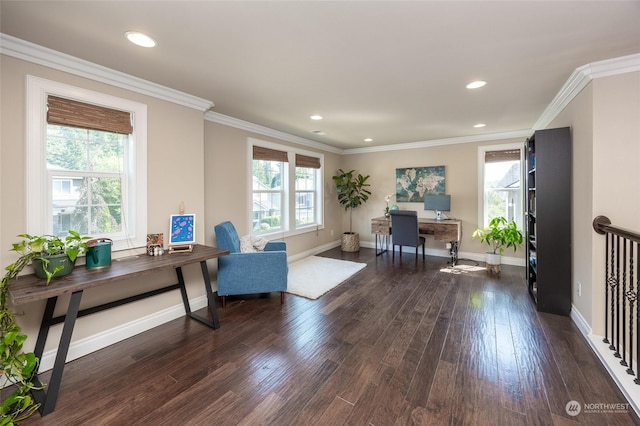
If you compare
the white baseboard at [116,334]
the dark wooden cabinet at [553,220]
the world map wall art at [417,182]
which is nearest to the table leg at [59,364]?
the white baseboard at [116,334]

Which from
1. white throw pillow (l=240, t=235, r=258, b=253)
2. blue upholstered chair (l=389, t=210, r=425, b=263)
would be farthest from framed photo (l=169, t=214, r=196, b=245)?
blue upholstered chair (l=389, t=210, r=425, b=263)

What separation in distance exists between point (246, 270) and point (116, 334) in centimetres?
127

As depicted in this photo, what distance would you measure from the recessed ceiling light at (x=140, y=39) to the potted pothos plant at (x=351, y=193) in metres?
4.43

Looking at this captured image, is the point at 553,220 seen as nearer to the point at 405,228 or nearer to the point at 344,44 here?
the point at 405,228

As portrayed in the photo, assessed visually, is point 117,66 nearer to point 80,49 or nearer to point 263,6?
point 80,49

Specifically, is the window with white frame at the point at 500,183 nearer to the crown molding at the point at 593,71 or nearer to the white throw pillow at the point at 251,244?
the crown molding at the point at 593,71

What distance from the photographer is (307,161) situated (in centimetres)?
539

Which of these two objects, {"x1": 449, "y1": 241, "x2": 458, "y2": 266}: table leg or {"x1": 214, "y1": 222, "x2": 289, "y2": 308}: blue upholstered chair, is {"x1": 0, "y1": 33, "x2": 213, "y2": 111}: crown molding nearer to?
{"x1": 214, "y1": 222, "x2": 289, "y2": 308}: blue upholstered chair

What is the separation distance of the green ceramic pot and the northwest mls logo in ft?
11.0

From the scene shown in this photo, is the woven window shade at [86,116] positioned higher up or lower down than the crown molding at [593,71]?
lower down

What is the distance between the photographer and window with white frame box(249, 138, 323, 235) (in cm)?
441

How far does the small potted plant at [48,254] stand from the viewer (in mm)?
1780

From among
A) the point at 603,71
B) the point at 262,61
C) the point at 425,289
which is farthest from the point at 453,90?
the point at 425,289

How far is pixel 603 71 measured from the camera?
7.28ft
